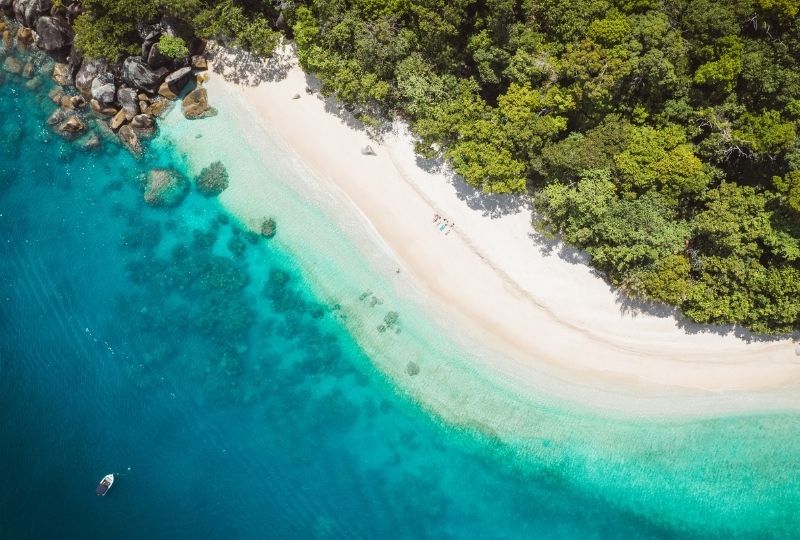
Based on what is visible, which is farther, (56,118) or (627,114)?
(56,118)

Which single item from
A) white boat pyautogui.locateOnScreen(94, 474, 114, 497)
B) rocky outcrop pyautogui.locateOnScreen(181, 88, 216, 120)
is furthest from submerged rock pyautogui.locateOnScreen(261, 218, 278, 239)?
white boat pyautogui.locateOnScreen(94, 474, 114, 497)

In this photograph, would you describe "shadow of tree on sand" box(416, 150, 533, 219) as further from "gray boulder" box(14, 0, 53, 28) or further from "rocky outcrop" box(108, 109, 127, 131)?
"gray boulder" box(14, 0, 53, 28)

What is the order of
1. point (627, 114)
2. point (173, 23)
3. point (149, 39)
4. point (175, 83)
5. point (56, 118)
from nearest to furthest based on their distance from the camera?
point (627, 114) → point (173, 23) → point (149, 39) → point (175, 83) → point (56, 118)

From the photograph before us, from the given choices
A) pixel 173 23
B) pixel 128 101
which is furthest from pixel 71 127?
pixel 173 23

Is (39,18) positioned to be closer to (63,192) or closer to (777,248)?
(63,192)

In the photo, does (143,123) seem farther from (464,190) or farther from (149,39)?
(464,190)
